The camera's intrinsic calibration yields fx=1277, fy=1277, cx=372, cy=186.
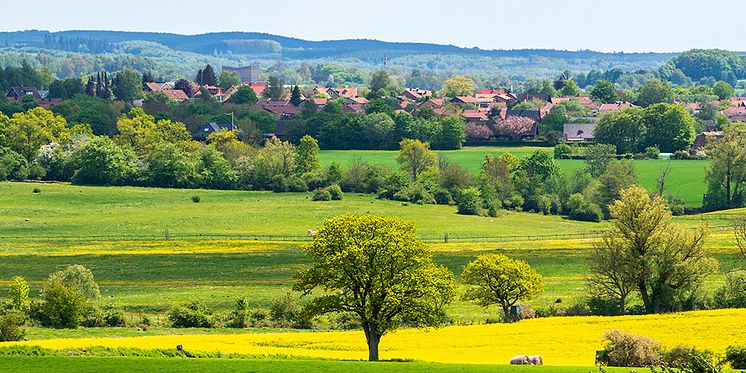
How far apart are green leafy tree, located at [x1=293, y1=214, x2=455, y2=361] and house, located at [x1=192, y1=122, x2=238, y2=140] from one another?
11121cm

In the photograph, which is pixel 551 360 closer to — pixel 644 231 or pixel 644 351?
pixel 644 351

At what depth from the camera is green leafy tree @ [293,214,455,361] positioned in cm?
4150

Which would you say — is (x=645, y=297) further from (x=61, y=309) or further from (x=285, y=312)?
(x=61, y=309)

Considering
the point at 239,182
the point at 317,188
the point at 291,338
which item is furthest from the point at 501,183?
the point at 291,338

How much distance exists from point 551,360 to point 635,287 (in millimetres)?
16208

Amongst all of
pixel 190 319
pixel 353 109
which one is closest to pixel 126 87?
pixel 353 109

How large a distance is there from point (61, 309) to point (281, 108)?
136345 mm

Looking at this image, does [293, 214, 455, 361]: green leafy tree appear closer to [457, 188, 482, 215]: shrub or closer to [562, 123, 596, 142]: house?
[457, 188, 482, 215]: shrub

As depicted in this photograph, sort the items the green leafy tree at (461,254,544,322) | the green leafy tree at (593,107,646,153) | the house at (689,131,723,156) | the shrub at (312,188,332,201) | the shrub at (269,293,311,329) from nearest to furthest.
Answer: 1. the shrub at (269,293,311,329)
2. the green leafy tree at (461,254,544,322)
3. the shrub at (312,188,332,201)
4. the house at (689,131,723,156)
5. the green leafy tree at (593,107,646,153)

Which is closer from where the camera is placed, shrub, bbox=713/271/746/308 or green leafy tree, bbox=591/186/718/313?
shrub, bbox=713/271/746/308

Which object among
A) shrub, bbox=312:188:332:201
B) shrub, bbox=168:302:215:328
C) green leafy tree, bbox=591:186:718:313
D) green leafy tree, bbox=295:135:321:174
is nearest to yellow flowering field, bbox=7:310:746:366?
shrub, bbox=168:302:215:328

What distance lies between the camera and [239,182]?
120m

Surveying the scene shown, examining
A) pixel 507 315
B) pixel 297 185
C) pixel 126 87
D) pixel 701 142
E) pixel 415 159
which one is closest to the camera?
pixel 507 315

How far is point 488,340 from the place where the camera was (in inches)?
1806
